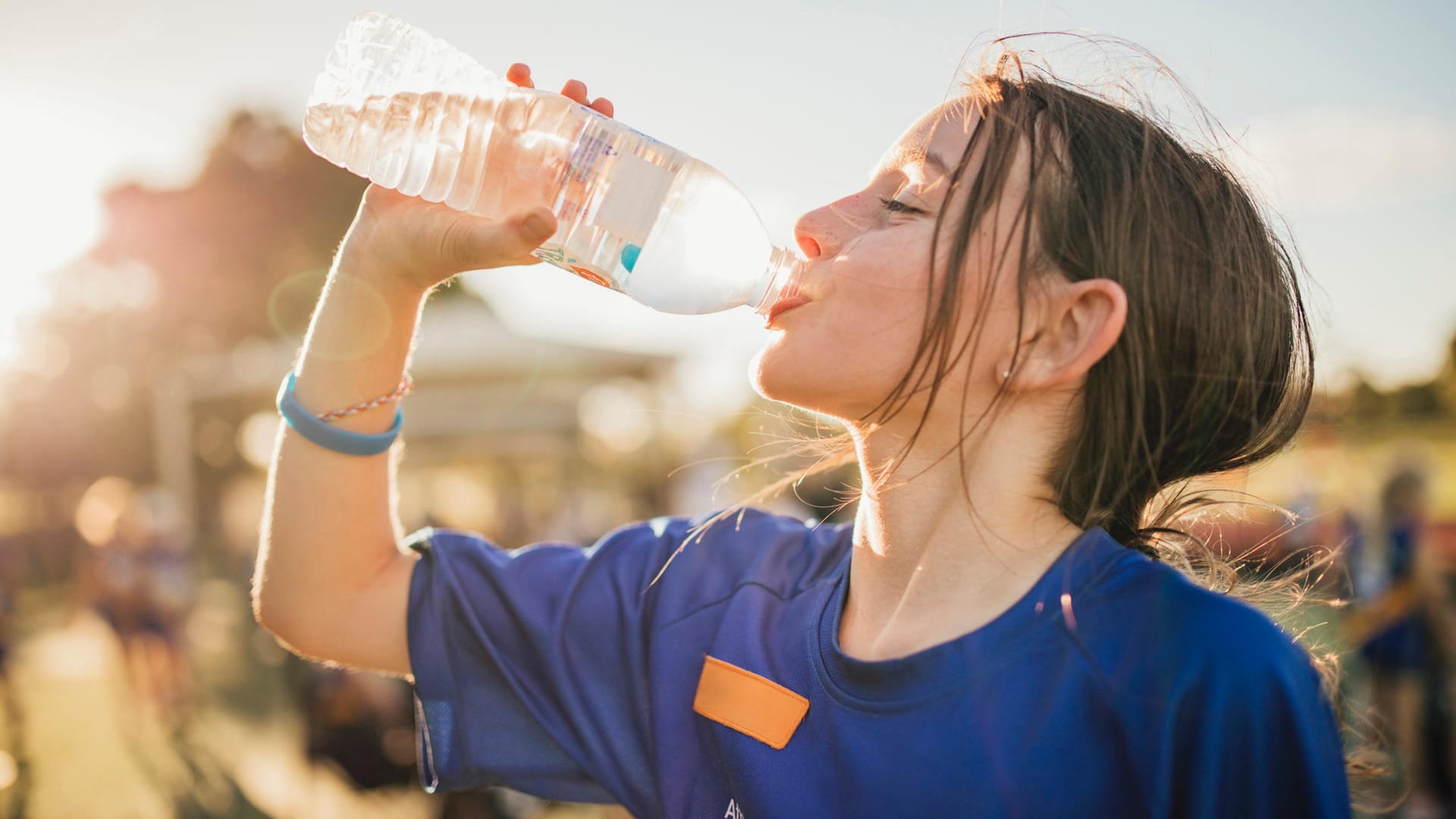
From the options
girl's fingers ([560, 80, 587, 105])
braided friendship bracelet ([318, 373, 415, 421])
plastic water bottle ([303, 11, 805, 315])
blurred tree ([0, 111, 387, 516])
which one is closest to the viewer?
braided friendship bracelet ([318, 373, 415, 421])

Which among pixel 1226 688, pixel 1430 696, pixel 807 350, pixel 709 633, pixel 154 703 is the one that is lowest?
pixel 154 703

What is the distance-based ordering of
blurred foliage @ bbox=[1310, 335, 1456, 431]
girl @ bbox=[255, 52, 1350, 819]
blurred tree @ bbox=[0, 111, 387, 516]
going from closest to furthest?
Answer: girl @ bbox=[255, 52, 1350, 819] < blurred foliage @ bbox=[1310, 335, 1456, 431] < blurred tree @ bbox=[0, 111, 387, 516]

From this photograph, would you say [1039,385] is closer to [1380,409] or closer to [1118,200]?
[1118,200]

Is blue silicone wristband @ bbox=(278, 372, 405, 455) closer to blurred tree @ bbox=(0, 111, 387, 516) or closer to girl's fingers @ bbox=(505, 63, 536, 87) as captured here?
girl's fingers @ bbox=(505, 63, 536, 87)

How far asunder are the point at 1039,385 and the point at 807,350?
0.37m

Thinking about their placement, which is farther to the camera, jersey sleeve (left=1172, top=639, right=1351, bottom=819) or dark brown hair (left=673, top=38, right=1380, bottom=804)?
dark brown hair (left=673, top=38, right=1380, bottom=804)

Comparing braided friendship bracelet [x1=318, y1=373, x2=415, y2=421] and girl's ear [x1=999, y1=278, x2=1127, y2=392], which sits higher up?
girl's ear [x1=999, y1=278, x2=1127, y2=392]

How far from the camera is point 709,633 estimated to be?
151 cm

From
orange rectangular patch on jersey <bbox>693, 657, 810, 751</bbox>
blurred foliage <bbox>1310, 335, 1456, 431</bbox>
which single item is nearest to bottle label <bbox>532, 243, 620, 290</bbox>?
orange rectangular patch on jersey <bbox>693, 657, 810, 751</bbox>

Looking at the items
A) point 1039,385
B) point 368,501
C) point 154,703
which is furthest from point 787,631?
point 154,703

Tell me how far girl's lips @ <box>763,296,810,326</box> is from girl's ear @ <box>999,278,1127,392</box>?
35 cm

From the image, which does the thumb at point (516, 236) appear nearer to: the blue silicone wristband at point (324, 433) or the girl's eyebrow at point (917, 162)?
Result: the blue silicone wristband at point (324, 433)

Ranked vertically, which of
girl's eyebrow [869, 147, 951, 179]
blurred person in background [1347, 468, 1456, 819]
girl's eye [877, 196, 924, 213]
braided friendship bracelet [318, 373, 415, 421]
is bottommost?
blurred person in background [1347, 468, 1456, 819]

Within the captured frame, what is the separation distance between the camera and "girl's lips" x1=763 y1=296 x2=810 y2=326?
1.51m
